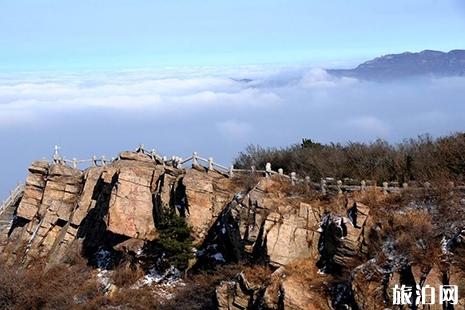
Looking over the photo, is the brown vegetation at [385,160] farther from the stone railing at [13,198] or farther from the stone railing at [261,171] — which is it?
the stone railing at [13,198]

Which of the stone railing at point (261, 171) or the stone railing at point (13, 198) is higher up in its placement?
the stone railing at point (261, 171)

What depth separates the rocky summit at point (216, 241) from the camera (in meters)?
20.4

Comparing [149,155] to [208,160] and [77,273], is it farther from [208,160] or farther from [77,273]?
[77,273]

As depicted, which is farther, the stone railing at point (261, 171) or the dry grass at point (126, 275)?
the dry grass at point (126, 275)

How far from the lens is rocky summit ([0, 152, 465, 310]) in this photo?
20.4 meters

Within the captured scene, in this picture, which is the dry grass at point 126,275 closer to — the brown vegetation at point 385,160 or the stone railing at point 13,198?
the brown vegetation at point 385,160

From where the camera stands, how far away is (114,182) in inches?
1223

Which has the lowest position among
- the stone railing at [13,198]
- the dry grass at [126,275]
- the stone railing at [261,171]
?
the dry grass at [126,275]

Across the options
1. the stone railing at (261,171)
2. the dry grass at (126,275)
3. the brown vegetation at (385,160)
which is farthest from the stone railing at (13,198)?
the brown vegetation at (385,160)

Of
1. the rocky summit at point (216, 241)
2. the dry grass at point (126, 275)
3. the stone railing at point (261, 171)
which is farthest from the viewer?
the dry grass at point (126, 275)

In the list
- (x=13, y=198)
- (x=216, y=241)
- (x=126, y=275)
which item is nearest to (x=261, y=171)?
(x=216, y=241)

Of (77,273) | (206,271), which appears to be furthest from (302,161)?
(77,273)

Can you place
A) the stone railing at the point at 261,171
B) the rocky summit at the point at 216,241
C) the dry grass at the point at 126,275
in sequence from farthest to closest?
the dry grass at the point at 126,275 → the stone railing at the point at 261,171 → the rocky summit at the point at 216,241

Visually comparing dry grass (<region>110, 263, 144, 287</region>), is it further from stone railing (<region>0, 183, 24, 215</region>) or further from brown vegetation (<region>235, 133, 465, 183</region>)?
stone railing (<region>0, 183, 24, 215</region>)
